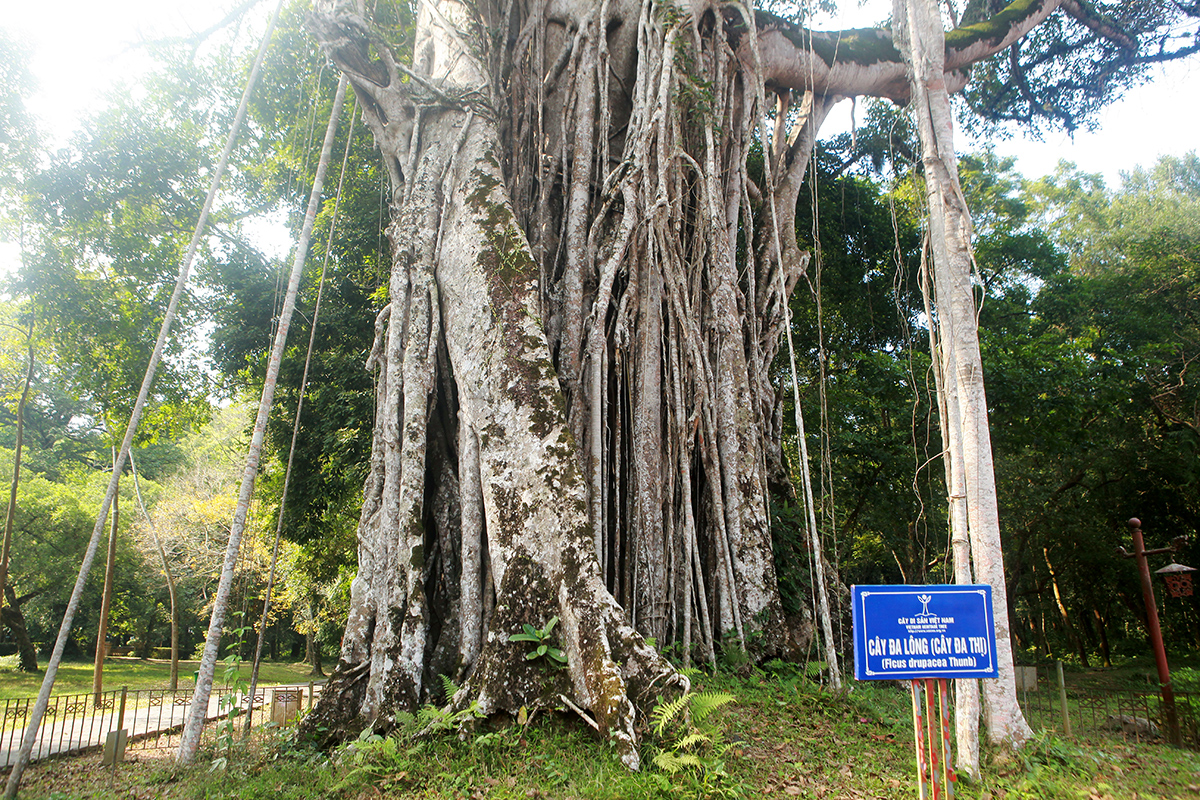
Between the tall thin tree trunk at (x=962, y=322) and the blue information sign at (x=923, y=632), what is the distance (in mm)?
699

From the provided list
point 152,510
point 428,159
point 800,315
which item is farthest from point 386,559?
point 152,510

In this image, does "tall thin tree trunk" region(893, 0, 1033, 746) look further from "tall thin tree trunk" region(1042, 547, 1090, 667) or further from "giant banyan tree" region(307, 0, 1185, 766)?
"tall thin tree trunk" region(1042, 547, 1090, 667)

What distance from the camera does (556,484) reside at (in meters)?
3.62

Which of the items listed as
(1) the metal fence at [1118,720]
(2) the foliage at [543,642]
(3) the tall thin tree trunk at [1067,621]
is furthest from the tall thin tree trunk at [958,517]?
(3) the tall thin tree trunk at [1067,621]

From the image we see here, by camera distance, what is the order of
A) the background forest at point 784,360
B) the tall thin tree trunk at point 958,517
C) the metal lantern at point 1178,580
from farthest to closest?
the background forest at point 784,360
the metal lantern at point 1178,580
the tall thin tree trunk at point 958,517

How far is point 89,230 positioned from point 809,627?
375 inches

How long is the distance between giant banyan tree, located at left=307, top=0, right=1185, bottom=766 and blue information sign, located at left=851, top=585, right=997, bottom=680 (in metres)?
1.05

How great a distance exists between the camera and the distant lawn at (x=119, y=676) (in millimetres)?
12625

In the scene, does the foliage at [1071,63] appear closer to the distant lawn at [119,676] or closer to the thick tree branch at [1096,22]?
the thick tree branch at [1096,22]

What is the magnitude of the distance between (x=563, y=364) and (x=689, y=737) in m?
2.68

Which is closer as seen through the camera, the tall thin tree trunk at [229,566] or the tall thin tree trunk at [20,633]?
the tall thin tree trunk at [229,566]

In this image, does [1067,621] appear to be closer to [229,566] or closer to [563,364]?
[563,364]

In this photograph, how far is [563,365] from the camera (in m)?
4.73

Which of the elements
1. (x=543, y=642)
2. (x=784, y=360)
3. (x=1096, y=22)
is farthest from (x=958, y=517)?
(x=1096, y=22)
